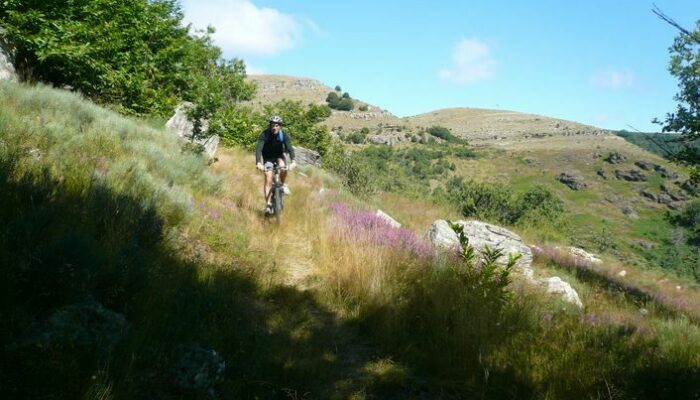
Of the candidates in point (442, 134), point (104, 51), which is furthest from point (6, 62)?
point (442, 134)

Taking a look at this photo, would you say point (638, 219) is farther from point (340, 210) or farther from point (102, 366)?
point (102, 366)

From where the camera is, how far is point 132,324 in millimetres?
3232

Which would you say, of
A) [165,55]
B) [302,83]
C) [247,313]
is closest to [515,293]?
[247,313]

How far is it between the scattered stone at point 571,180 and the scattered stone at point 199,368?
377 ft

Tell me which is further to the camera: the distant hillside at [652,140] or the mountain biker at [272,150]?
the mountain biker at [272,150]

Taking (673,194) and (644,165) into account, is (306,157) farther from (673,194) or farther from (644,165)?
(644,165)

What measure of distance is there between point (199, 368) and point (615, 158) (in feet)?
439

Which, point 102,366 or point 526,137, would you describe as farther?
point 526,137

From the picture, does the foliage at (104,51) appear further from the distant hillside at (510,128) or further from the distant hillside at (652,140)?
the distant hillside at (510,128)

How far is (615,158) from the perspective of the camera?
11488 cm

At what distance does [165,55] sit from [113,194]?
45.1ft

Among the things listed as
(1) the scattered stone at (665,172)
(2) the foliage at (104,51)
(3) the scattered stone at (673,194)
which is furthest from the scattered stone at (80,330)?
(1) the scattered stone at (665,172)

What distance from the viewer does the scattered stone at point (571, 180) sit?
104 meters

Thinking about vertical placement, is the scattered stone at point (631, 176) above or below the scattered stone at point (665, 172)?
below
